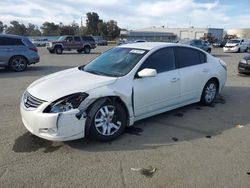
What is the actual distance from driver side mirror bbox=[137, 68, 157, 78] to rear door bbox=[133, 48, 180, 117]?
9cm

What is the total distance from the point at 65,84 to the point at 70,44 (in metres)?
24.5

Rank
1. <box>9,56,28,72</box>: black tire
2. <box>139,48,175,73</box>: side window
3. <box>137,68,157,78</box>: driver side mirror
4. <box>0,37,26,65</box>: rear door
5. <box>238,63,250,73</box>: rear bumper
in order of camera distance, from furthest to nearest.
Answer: <box>9,56,28,72</box>: black tire
<box>0,37,26,65</box>: rear door
<box>238,63,250,73</box>: rear bumper
<box>139,48,175,73</box>: side window
<box>137,68,157,78</box>: driver side mirror

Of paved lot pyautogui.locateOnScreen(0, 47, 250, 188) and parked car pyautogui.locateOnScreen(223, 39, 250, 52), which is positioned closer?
paved lot pyautogui.locateOnScreen(0, 47, 250, 188)

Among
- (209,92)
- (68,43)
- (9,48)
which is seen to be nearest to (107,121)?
(209,92)

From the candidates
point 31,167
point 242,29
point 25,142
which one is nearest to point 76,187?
point 31,167

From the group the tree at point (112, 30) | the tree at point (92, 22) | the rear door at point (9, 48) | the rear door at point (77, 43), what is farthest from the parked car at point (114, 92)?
Result: the tree at point (92, 22)

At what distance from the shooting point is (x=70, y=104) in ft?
13.1

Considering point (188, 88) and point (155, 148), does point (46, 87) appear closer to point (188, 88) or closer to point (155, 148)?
point (155, 148)

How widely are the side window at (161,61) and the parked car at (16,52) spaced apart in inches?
363

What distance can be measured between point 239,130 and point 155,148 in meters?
1.87

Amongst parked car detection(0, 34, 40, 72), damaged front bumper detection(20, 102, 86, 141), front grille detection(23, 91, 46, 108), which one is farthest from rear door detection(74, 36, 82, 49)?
damaged front bumper detection(20, 102, 86, 141)

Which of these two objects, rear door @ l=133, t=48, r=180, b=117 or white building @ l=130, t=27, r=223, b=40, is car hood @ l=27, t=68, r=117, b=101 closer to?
rear door @ l=133, t=48, r=180, b=117

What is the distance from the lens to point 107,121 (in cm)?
437

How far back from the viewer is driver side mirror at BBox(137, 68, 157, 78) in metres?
4.63
